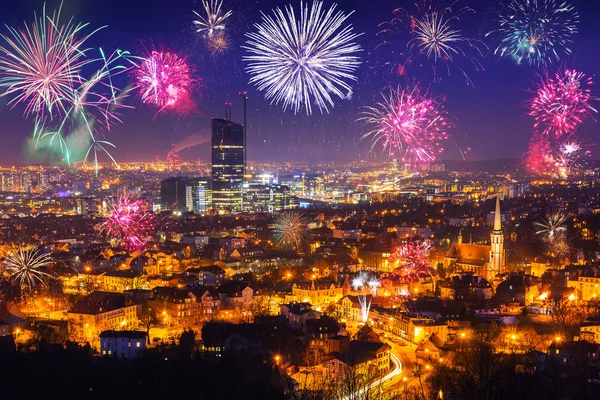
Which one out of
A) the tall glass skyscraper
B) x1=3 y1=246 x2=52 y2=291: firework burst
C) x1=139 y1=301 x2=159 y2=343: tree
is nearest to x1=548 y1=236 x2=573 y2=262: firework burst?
x1=139 y1=301 x2=159 y2=343: tree

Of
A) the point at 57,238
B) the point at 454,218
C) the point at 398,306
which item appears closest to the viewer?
the point at 398,306

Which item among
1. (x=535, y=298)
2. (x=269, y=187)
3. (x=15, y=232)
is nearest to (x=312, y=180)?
(x=269, y=187)

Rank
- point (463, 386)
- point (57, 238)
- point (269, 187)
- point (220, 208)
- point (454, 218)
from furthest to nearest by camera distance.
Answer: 1. point (269, 187)
2. point (220, 208)
3. point (454, 218)
4. point (57, 238)
5. point (463, 386)

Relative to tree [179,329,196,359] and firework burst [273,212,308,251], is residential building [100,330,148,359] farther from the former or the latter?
firework burst [273,212,308,251]

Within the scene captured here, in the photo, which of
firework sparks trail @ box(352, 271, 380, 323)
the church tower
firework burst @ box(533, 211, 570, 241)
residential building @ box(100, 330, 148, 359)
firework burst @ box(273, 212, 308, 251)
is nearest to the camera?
residential building @ box(100, 330, 148, 359)

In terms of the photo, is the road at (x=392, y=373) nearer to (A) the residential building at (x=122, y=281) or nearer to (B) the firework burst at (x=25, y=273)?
(A) the residential building at (x=122, y=281)

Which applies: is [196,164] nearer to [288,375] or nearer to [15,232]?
[15,232]

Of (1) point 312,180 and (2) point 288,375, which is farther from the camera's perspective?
(1) point 312,180
